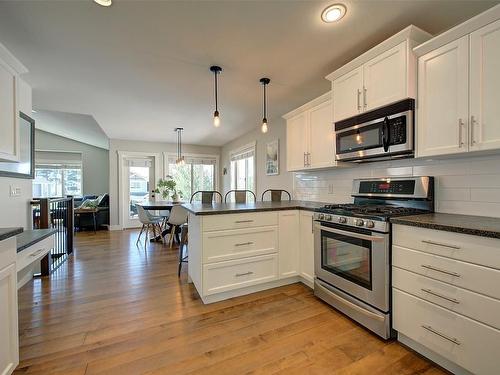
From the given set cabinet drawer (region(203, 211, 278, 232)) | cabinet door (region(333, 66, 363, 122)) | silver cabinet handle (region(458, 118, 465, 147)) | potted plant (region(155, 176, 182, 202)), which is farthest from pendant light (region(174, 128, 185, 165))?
silver cabinet handle (region(458, 118, 465, 147))

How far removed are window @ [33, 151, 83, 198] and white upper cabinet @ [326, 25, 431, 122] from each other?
9.17 m

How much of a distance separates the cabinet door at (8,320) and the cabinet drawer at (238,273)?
124cm

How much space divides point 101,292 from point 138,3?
266 cm

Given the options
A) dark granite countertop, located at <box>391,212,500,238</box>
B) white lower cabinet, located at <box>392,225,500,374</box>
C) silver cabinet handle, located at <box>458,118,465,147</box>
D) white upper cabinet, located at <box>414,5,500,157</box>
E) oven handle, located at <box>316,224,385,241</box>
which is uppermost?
white upper cabinet, located at <box>414,5,500,157</box>

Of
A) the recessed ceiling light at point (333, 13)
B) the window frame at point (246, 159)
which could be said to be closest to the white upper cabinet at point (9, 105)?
the recessed ceiling light at point (333, 13)

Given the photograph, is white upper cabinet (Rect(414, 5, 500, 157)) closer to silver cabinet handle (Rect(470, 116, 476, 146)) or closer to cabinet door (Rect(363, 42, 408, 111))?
silver cabinet handle (Rect(470, 116, 476, 146))

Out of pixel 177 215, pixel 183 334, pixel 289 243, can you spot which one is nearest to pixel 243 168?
pixel 177 215

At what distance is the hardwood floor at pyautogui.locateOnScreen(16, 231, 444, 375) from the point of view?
4.76ft

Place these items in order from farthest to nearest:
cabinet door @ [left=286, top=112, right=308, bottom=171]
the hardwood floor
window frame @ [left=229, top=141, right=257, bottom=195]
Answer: window frame @ [left=229, top=141, right=257, bottom=195] → cabinet door @ [left=286, top=112, right=308, bottom=171] → the hardwood floor

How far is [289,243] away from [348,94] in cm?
164

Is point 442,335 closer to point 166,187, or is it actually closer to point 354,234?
point 354,234

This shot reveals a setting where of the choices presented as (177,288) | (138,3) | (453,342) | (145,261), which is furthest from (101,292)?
(453,342)

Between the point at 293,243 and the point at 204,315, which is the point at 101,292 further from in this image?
the point at 293,243

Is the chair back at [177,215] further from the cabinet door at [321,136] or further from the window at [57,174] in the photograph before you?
the window at [57,174]
